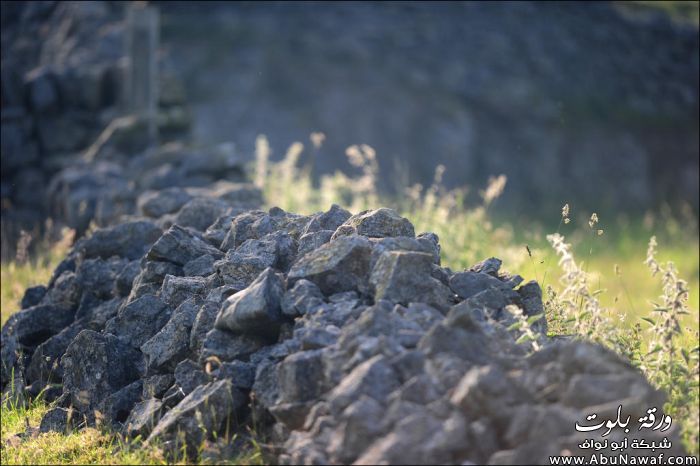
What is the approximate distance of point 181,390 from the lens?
463cm

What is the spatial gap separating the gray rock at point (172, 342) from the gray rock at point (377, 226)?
1.01m

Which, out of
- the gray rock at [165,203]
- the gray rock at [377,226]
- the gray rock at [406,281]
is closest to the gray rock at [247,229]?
the gray rock at [377,226]

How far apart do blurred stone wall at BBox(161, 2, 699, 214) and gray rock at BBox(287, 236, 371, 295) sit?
15145 millimetres

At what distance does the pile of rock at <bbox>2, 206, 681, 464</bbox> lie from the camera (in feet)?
11.8

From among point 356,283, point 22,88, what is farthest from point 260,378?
point 22,88

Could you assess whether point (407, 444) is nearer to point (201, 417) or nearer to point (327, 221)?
point (201, 417)

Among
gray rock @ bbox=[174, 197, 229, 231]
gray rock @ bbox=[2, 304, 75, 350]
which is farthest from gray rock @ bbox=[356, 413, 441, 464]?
gray rock @ bbox=[174, 197, 229, 231]

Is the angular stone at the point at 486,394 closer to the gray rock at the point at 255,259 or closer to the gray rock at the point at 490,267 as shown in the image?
the gray rock at the point at 490,267

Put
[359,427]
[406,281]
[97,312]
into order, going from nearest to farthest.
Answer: [359,427] < [406,281] < [97,312]

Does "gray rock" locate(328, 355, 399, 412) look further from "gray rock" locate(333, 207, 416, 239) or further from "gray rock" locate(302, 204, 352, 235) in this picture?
"gray rock" locate(302, 204, 352, 235)

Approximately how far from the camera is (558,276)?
9977 mm

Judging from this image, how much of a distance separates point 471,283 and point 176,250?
2202mm

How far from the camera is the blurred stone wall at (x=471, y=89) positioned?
20.1 meters

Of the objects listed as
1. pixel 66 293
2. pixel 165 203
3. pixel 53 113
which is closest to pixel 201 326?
pixel 66 293
